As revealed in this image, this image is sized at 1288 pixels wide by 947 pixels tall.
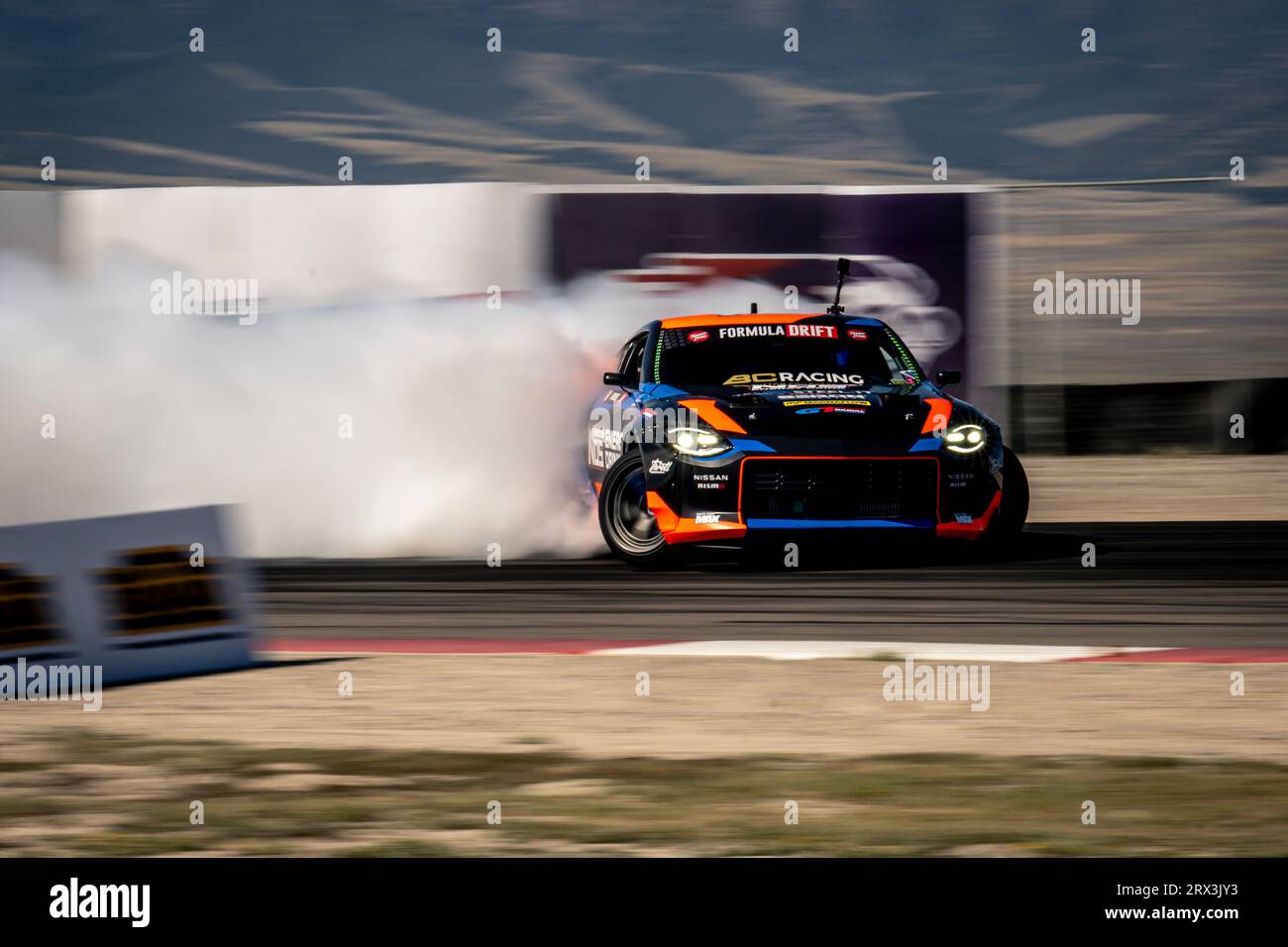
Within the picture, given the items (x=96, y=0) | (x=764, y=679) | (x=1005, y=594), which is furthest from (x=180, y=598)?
(x=96, y=0)

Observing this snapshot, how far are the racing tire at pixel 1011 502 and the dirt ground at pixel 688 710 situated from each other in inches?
121

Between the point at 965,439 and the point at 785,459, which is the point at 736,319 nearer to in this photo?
the point at 785,459

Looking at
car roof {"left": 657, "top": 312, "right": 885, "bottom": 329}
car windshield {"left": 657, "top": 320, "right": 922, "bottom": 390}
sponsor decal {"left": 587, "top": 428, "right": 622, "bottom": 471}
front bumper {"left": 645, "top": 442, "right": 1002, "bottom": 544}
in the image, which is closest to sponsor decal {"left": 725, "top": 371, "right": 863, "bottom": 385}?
car windshield {"left": 657, "top": 320, "right": 922, "bottom": 390}

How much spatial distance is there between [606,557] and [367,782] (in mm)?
5940

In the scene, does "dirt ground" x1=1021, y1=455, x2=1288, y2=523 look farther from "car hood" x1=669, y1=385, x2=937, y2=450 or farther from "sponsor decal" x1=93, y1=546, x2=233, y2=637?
"sponsor decal" x1=93, y1=546, x2=233, y2=637

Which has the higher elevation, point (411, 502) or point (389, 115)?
point (389, 115)

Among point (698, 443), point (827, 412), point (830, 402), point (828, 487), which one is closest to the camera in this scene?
point (828, 487)

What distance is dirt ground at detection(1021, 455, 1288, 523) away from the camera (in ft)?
45.5

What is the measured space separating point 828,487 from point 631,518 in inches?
49.7

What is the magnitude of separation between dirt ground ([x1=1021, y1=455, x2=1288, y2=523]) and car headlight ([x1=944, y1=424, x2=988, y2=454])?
3296 millimetres

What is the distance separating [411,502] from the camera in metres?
12.1

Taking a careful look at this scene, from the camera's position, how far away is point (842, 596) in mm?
9562

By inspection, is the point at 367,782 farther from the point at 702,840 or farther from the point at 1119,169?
the point at 1119,169

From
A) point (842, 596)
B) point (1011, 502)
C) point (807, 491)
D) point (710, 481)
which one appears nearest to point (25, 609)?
point (710, 481)
